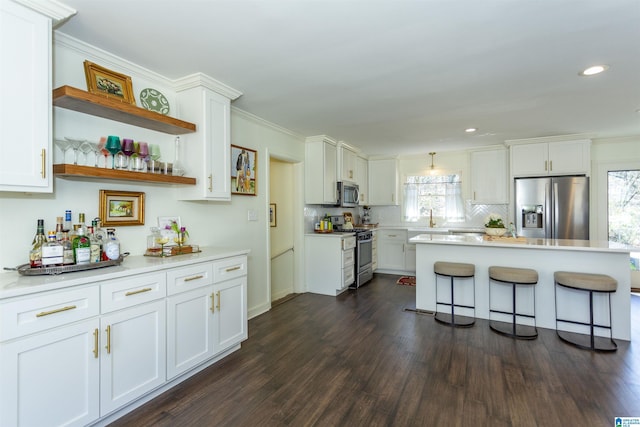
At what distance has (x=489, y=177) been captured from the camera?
17.9ft

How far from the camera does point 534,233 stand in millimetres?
4730

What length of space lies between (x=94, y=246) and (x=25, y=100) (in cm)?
91

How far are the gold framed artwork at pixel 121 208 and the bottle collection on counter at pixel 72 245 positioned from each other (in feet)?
0.42

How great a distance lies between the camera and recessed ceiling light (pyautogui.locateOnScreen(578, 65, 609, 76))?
247cm

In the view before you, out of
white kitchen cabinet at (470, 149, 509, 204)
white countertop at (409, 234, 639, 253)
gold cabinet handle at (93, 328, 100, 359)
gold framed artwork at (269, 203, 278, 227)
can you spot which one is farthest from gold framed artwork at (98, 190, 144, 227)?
white kitchen cabinet at (470, 149, 509, 204)

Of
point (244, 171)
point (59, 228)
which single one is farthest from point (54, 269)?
point (244, 171)

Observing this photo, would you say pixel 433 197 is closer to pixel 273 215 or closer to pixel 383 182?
pixel 383 182

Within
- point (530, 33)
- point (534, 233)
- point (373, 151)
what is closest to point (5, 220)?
point (530, 33)

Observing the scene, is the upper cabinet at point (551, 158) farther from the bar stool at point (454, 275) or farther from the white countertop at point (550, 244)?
the bar stool at point (454, 275)

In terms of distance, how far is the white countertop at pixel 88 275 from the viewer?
4.85 feet

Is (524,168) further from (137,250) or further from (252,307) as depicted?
(137,250)

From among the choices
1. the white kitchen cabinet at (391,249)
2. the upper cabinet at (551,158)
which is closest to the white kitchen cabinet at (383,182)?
the white kitchen cabinet at (391,249)

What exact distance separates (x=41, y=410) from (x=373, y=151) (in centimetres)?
557

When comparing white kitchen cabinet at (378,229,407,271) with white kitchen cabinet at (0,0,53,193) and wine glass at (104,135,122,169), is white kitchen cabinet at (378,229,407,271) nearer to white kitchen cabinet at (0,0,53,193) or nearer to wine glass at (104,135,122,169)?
wine glass at (104,135,122,169)
